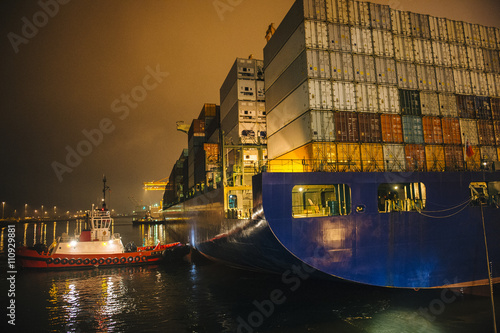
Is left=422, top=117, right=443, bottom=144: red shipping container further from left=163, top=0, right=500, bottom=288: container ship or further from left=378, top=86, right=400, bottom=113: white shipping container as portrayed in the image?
left=378, top=86, right=400, bottom=113: white shipping container

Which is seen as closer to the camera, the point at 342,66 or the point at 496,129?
the point at 342,66

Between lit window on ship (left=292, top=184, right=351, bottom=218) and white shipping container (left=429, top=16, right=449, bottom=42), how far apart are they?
11.9 m

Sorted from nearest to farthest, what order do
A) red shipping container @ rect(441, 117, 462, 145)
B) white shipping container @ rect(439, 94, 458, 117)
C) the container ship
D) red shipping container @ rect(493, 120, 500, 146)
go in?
the container ship → red shipping container @ rect(441, 117, 462, 145) → white shipping container @ rect(439, 94, 458, 117) → red shipping container @ rect(493, 120, 500, 146)

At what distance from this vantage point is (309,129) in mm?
15203

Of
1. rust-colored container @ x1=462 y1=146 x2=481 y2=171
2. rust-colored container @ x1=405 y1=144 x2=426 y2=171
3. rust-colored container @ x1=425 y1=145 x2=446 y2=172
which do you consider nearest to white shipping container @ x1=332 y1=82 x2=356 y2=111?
rust-colored container @ x1=405 y1=144 x2=426 y2=171

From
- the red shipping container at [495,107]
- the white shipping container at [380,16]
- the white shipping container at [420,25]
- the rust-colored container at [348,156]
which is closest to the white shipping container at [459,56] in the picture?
the white shipping container at [420,25]

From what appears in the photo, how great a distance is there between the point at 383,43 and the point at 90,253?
2459cm

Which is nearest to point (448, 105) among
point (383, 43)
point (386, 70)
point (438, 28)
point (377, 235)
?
point (386, 70)

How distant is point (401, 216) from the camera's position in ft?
44.1

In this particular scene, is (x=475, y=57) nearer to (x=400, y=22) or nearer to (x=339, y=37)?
(x=400, y=22)

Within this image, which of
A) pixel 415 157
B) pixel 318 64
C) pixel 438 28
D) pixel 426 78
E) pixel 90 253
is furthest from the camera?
pixel 90 253

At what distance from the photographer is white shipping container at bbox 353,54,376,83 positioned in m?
16.3

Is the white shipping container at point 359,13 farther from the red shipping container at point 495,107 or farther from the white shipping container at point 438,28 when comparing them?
the red shipping container at point 495,107

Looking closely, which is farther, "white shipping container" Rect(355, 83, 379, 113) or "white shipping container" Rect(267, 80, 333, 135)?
"white shipping container" Rect(355, 83, 379, 113)
